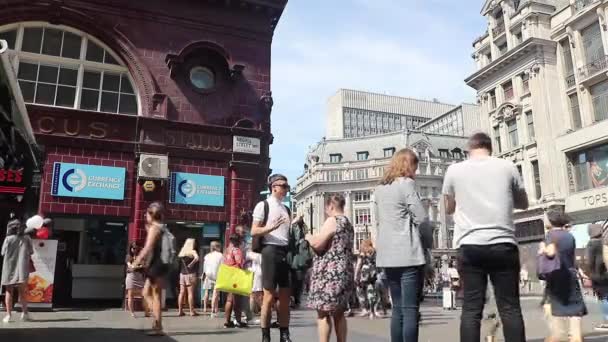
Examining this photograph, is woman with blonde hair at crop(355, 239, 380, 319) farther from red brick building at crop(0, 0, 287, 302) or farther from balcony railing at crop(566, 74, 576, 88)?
balcony railing at crop(566, 74, 576, 88)

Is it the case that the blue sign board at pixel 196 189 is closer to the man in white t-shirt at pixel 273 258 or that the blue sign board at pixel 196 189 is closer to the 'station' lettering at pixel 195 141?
the 'station' lettering at pixel 195 141

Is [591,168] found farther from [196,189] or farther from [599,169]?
[196,189]

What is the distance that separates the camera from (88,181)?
13.0m

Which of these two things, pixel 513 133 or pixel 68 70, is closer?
pixel 68 70

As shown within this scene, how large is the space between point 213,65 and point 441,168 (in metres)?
69.7

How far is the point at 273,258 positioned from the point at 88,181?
881 centimetres

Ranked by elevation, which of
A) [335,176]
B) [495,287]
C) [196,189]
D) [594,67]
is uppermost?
[335,176]

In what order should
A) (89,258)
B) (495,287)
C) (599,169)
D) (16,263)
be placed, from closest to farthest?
(495,287) < (16,263) < (89,258) < (599,169)

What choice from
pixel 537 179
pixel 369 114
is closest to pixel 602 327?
pixel 537 179

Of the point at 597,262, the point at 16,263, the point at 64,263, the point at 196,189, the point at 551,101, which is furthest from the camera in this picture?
the point at 551,101

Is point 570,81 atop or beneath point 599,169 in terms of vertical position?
atop

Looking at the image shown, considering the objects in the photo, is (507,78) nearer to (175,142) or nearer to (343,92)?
(175,142)

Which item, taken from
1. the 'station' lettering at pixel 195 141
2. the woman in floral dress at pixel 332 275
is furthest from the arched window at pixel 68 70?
the woman in floral dress at pixel 332 275

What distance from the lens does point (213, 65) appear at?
49.0 ft
